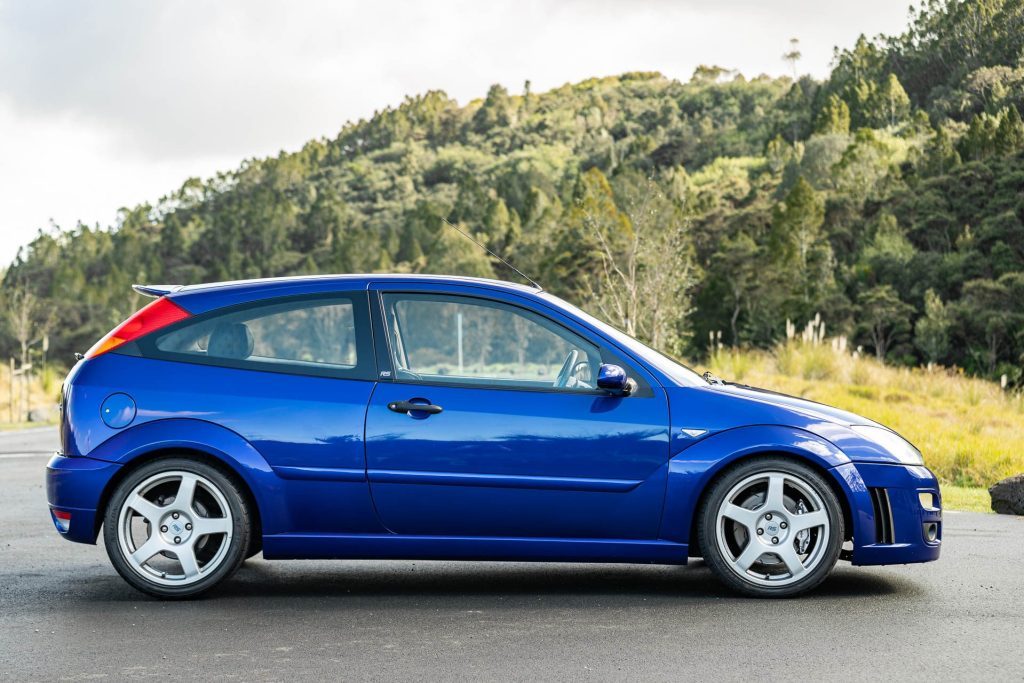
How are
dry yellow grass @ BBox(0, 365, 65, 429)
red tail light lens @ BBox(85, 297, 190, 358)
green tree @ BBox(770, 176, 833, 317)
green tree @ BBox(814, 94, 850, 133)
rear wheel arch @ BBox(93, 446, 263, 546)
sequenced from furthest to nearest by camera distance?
green tree @ BBox(814, 94, 850, 133), green tree @ BBox(770, 176, 833, 317), dry yellow grass @ BBox(0, 365, 65, 429), red tail light lens @ BBox(85, 297, 190, 358), rear wheel arch @ BBox(93, 446, 263, 546)

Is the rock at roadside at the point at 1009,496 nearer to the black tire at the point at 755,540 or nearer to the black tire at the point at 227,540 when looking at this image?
the black tire at the point at 755,540

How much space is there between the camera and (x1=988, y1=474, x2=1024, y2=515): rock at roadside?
393 inches

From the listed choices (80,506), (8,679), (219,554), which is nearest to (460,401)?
(219,554)

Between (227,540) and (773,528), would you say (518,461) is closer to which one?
(773,528)

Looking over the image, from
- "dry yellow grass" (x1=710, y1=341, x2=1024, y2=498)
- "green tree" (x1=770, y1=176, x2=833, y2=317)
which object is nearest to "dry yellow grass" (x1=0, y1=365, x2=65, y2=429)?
"dry yellow grass" (x1=710, y1=341, x2=1024, y2=498)

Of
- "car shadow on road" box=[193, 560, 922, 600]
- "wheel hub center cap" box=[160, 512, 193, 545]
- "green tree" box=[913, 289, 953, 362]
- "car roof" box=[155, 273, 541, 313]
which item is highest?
"green tree" box=[913, 289, 953, 362]

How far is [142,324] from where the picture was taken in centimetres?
659

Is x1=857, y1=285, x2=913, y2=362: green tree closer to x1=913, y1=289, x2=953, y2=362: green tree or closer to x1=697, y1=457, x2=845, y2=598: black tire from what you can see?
x1=913, y1=289, x2=953, y2=362: green tree

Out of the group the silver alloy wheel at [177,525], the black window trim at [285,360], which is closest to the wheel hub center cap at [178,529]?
the silver alloy wheel at [177,525]

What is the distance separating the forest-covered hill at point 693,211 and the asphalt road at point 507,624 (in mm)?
17970

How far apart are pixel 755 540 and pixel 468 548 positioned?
4.57 ft

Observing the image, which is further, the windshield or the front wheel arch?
the windshield

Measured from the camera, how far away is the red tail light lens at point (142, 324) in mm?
6527

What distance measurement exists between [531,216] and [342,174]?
169 ft
